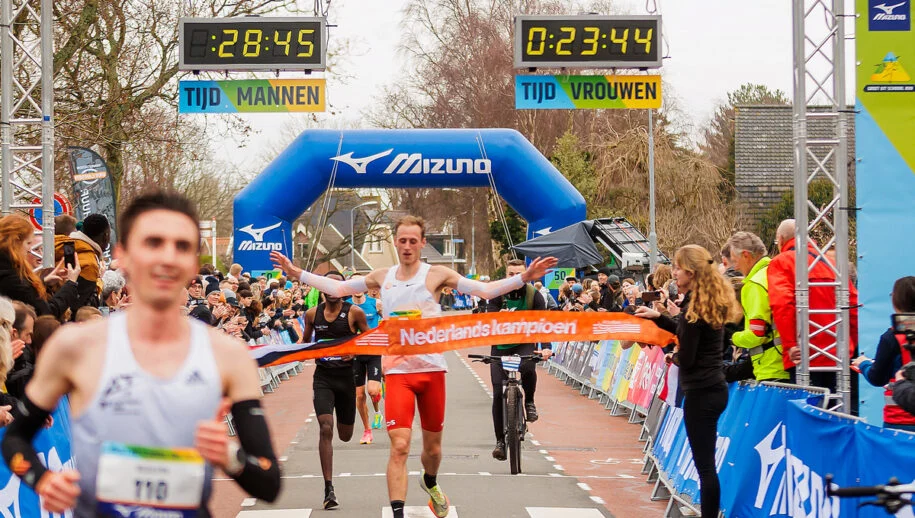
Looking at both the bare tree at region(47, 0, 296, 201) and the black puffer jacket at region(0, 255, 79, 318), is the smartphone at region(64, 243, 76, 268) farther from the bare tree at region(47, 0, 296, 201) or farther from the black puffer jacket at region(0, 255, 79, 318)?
the bare tree at region(47, 0, 296, 201)

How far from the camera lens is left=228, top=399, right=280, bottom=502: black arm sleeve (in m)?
3.43

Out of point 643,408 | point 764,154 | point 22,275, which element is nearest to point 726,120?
point 764,154

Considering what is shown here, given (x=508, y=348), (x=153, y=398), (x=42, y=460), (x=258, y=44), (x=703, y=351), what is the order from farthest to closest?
(x=258, y=44)
(x=508, y=348)
(x=703, y=351)
(x=42, y=460)
(x=153, y=398)

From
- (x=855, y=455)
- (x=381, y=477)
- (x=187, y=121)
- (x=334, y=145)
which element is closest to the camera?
(x=855, y=455)

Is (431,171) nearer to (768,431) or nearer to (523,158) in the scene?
(523,158)

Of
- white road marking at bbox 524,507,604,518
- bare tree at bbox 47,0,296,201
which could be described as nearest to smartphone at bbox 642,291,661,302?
white road marking at bbox 524,507,604,518

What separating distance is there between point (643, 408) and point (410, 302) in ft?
29.3

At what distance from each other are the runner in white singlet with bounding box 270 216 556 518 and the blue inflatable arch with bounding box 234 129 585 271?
1839 centimetres

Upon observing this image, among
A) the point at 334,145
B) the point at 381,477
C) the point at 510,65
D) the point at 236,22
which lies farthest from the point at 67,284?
the point at 510,65

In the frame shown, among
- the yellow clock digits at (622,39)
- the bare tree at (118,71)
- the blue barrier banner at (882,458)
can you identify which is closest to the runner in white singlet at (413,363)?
the blue barrier banner at (882,458)

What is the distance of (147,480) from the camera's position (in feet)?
11.2

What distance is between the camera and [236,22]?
2033 centimetres

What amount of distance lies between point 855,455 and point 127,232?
4.69 m

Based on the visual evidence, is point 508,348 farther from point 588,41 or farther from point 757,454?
point 588,41
